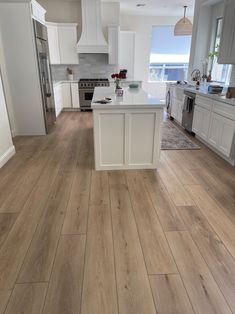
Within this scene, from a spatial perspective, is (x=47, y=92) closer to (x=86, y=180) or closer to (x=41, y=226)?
(x=86, y=180)

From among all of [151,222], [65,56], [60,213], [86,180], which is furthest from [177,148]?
[65,56]

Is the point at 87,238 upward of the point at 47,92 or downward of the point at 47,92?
downward

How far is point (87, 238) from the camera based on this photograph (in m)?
1.86

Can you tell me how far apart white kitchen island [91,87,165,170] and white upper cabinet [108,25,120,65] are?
3941 millimetres

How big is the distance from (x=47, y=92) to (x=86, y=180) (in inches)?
100.0

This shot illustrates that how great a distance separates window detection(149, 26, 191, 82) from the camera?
750 cm

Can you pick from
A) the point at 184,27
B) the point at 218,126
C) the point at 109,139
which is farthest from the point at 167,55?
the point at 109,139

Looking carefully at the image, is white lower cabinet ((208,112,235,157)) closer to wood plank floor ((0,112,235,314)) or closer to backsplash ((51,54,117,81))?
wood plank floor ((0,112,235,314))

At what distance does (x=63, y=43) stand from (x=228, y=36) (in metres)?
4.21

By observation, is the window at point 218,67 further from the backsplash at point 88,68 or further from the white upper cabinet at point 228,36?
the backsplash at point 88,68

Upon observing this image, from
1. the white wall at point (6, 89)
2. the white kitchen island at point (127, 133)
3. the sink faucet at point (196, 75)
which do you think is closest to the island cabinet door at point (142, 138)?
the white kitchen island at point (127, 133)

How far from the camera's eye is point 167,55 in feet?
25.7

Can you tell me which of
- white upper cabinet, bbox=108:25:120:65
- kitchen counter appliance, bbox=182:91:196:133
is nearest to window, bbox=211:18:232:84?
kitchen counter appliance, bbox=182:91:196:133

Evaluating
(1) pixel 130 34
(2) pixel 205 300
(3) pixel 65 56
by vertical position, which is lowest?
(2) pixel 205 300
